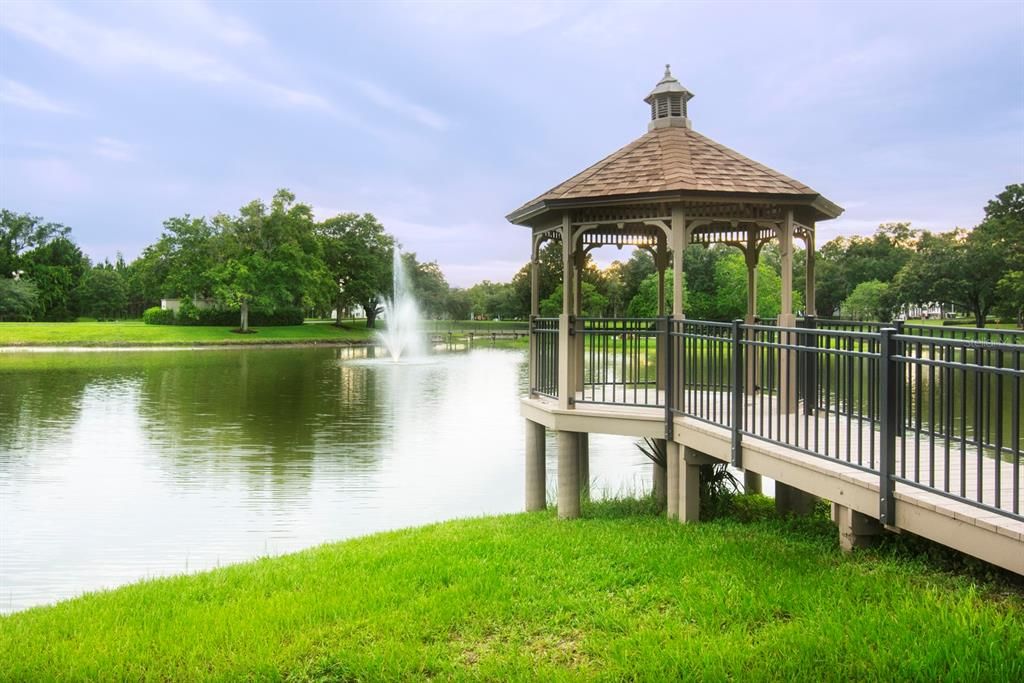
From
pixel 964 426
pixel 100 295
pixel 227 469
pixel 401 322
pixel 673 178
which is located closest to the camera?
pixel 964 426

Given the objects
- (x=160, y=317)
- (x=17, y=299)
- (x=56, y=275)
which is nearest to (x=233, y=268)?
(x=160, y=317)

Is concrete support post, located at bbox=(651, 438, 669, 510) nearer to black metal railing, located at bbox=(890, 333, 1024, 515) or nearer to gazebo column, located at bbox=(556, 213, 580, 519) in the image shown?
gazebo column, located at bbox=(556, 213, 580, 519)

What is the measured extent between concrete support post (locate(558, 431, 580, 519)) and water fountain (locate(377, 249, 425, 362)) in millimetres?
33043

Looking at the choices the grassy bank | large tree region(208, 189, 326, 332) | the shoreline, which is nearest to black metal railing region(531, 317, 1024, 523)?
the grassy bank

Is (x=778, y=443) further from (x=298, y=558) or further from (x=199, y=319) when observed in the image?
(x=199, y=319)

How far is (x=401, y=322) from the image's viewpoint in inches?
2498

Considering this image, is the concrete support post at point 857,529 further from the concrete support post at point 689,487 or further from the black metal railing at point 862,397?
the concrete support post at point 689,487

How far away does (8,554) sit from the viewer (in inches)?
357

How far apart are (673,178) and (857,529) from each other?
13.3 ft

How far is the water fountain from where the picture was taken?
50381 millimetres

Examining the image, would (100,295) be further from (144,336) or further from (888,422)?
(888,422)

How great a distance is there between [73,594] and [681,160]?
24.1ft

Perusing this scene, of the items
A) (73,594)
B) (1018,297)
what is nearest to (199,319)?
(1018,297)

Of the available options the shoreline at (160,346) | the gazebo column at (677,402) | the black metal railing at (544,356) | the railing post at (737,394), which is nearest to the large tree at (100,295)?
the shoreline at (160,346)
